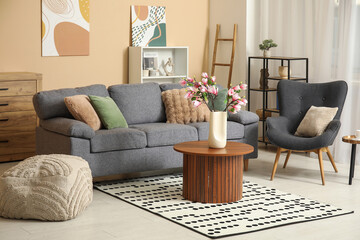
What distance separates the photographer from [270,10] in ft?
24.9

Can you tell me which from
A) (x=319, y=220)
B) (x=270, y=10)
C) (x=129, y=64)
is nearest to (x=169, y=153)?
(x=319, y=220)

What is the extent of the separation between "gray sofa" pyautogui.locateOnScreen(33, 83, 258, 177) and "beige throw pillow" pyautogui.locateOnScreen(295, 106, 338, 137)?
1.64 feet

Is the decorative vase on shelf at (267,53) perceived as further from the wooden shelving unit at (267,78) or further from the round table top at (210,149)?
the round table top at (210,149)

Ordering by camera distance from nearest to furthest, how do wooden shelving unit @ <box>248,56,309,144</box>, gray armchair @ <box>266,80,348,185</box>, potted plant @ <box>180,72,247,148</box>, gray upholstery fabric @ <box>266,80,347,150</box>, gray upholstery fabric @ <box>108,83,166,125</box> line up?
potted plant @ <box>180,72,247,148</box>
gray armchair @ <box>266,80,348,185</box>
gray upholstery fabric @ <box>266,80,347,150</box>
gray upholstery fabric @ <box>108,83,166,125</box>
wooden shelving unit @ <box>248,56,309,144</box>

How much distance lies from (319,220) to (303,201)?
1.73ft

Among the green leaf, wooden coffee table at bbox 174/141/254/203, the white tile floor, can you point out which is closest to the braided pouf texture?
the white tile floor

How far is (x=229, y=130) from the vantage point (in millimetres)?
5957

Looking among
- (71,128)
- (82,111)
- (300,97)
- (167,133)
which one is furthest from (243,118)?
(71,128)

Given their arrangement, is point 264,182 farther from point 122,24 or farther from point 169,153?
point 122,24

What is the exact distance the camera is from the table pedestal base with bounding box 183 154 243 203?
4.81m

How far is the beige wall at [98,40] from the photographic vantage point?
22.1ft

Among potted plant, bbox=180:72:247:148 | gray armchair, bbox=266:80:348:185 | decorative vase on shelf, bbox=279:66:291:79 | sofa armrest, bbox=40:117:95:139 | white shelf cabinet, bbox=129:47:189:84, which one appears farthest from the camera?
white shelf cabinet, bbox=129:47:189:84

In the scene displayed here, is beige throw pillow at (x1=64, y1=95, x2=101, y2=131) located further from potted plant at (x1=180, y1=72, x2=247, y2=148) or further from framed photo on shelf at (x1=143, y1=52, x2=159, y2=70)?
framed photo on shelf at (x1=143, y1=52, x2=159, y2=70)

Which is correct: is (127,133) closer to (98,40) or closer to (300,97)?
(300,97)
